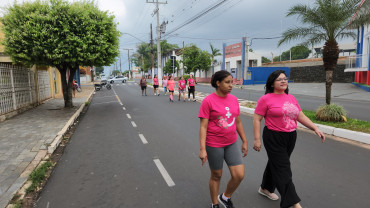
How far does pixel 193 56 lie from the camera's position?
142 ft

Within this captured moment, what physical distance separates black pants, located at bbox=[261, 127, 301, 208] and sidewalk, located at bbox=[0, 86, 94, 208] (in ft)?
11.9

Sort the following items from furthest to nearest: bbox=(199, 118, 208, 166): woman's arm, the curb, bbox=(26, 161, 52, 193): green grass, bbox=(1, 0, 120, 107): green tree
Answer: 1. bbox=(1, 0, 120, 107): green tree
2. the curb
3. bbox=(26, 161, 52, 193): green grass
4. bbox=(199, 118, 208, 166): woman's arm

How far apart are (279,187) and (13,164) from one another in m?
4.87

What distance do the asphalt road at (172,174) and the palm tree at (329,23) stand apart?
366 cm

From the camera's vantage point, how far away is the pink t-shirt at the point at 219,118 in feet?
8.98

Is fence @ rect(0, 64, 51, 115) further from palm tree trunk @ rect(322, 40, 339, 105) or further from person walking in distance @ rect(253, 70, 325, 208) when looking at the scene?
palm tree trunk @ rect(322, 40, 339, 105)

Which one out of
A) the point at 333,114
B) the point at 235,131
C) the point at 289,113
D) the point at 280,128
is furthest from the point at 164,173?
the point at 333,114

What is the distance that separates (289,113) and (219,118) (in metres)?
0.88

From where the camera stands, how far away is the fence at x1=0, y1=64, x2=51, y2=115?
9914 mm

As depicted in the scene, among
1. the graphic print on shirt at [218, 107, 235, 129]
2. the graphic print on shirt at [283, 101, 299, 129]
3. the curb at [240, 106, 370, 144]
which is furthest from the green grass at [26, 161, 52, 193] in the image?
the curb at [240, 106, 370, 144]

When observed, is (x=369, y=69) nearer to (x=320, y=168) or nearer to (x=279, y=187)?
(x=320, y=168)

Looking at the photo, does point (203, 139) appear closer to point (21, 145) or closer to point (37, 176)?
point (37, 176)

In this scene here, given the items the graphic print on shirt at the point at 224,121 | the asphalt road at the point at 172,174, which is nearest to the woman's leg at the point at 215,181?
the asphalt road at the point at 172,174

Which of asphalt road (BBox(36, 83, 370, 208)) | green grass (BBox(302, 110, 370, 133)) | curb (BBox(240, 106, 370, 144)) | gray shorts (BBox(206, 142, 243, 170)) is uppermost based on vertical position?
gray shorts (BBox(206, 142, 243, 170))
